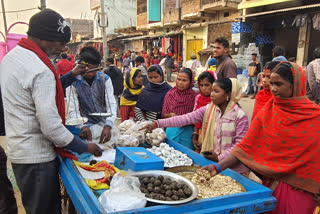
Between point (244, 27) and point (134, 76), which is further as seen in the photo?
point (244, 27)

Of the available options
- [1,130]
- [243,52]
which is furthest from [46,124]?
[243,52]

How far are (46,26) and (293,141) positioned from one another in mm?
1800

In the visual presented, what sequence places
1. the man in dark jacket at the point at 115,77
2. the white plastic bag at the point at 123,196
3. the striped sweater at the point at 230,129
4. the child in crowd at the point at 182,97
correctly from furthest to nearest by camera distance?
the man in dark jacket at the point at 115,77
the child in crowd at the point at 182,97
the striped sweater at the point at 230,129
the white plastic bag at the point at 123,196

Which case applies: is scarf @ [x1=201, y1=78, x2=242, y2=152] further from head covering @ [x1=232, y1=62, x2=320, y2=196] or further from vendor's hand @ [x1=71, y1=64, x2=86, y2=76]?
vendor's hand @ [x1=71, y1=64, x2=86, y2=76]

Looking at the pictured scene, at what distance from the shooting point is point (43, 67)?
5.13 feet

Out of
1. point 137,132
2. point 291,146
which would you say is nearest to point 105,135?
point 137,132

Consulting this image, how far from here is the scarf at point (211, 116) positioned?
2287 mm

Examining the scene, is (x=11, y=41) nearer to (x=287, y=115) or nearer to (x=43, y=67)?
(x=43, y=67)

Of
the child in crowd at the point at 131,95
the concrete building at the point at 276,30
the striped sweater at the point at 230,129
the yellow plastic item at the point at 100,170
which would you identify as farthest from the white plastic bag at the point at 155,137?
the concrete building at the point at 276,30

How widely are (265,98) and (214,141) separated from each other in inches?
41.1

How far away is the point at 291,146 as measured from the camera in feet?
5.53

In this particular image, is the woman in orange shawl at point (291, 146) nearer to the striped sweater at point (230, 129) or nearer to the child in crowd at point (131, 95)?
the striped sweater at point (230, 129)

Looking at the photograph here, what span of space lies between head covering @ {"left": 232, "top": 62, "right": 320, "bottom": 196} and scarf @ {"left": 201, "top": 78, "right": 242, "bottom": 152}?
450mm

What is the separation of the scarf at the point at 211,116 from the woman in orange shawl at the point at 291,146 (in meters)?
0.47
